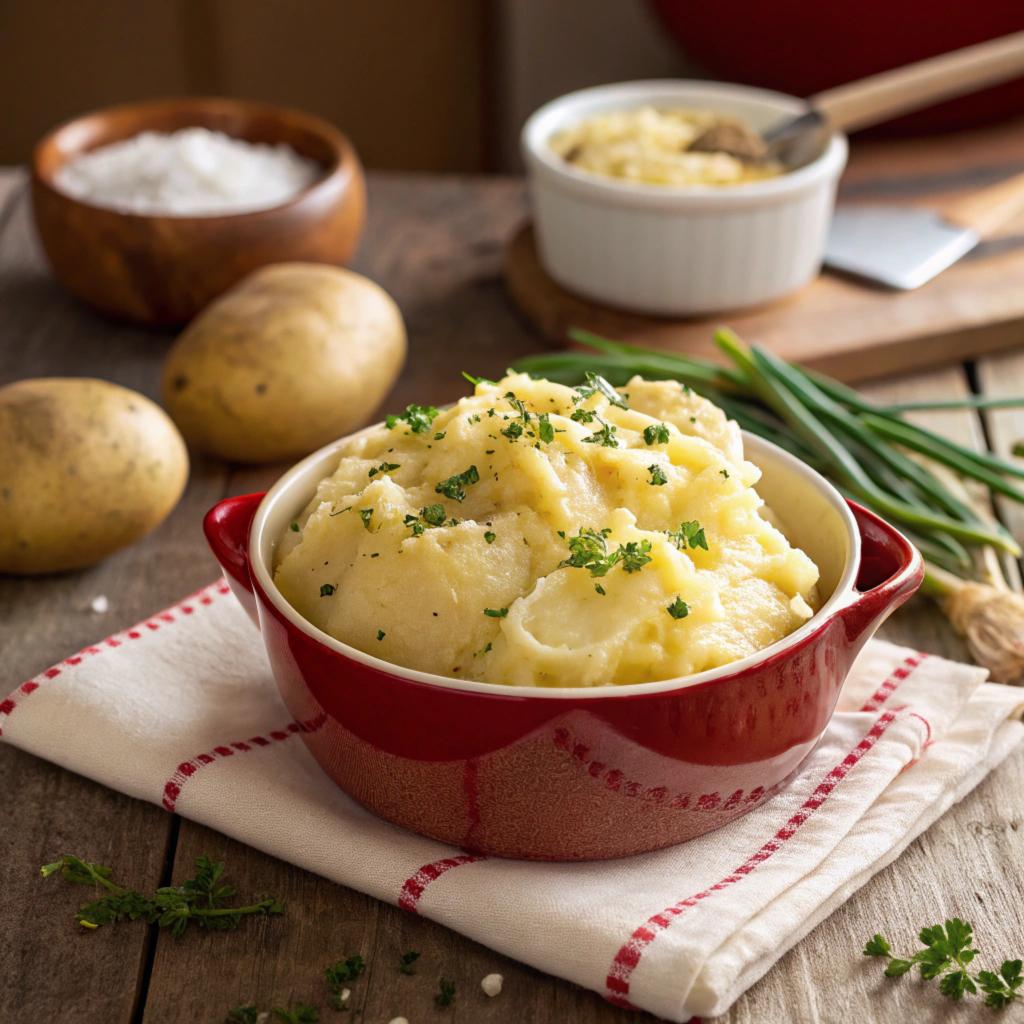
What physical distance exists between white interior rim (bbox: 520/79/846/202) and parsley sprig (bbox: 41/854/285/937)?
1825mm

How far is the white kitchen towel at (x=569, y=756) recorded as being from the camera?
1.31 metres

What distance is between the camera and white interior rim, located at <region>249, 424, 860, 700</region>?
1.28 m

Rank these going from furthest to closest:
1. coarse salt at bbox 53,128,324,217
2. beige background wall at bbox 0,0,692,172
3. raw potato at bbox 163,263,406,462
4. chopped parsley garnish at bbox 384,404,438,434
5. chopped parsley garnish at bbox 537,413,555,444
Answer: beige background wall at bbox 0,0,692,172, coarse salt at bbox 53,128,324,217, raw potato at bbox 163,263,406,462, chopped parsley garnish at bbox 384,404,438,434, chopped parsley garnish at bbox 537,413,555,444

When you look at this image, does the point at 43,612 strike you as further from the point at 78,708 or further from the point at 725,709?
the point at 725,709

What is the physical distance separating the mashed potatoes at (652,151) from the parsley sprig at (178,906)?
6.31 ft

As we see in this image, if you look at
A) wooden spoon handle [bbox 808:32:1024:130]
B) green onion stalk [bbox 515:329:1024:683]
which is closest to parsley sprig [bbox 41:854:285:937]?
green onion stalk [bbox 515:329:1024:683]

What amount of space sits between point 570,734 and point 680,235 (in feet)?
5.69

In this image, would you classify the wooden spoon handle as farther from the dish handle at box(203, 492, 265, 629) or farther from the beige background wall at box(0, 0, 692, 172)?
the beige background wall at box(0, 0, 692, 172)

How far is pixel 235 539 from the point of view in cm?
166

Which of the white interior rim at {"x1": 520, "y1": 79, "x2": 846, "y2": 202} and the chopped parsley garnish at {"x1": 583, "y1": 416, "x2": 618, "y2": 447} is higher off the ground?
the chopped parsley garnish at {"x1": 583, "y1": 416, "x2": 618, "y2": 447}

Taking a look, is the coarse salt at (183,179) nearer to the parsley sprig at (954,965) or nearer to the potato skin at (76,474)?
the potato skin at (76,474)

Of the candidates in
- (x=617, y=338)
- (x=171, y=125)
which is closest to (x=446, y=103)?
(x=171, y=125)

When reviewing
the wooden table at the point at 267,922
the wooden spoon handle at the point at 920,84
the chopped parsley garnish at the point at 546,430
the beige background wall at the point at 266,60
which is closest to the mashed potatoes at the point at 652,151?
the wooden spoon handle at the point at 920,84

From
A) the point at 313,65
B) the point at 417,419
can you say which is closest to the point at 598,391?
the point at 417,419
